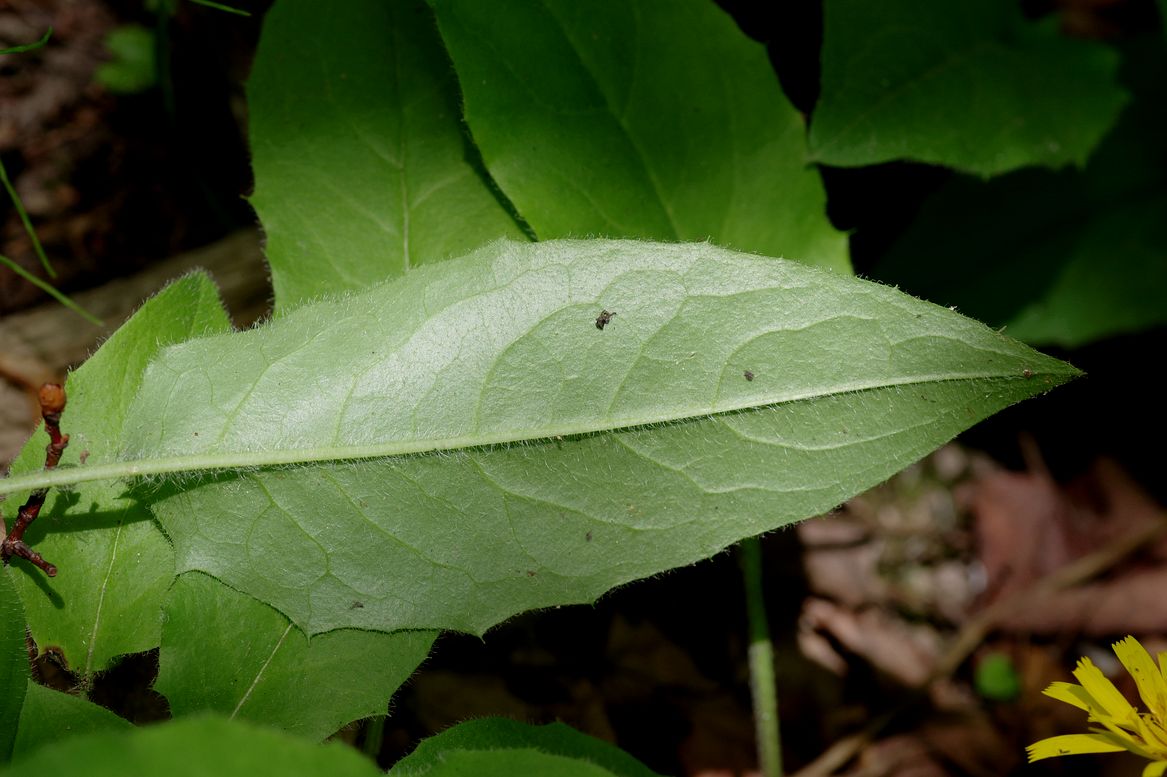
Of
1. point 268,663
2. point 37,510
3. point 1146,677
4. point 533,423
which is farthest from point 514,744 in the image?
point 1146,677

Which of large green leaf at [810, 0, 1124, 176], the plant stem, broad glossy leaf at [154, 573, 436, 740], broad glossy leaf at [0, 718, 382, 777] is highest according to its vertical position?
large green leaf at [810, 0, 1124, 176]

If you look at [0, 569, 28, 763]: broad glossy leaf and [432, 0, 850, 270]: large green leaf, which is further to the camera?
[432, 0, 850, 270]: large green leaf

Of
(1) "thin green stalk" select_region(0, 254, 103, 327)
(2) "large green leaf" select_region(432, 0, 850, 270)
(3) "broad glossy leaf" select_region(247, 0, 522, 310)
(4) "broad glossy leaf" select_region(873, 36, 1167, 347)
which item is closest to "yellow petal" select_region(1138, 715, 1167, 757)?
(2) "large green leaf" select_region(432, 0, 850, 270)

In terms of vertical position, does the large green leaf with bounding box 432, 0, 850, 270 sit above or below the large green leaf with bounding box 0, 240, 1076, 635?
above

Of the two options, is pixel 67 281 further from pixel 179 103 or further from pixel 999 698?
pixel 999 698

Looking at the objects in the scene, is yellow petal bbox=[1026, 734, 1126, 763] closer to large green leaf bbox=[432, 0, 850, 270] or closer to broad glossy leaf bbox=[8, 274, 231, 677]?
large green leaf bbox=[432, 0, 850, 270]

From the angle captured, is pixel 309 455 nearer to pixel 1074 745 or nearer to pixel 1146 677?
pixel 1074 745
